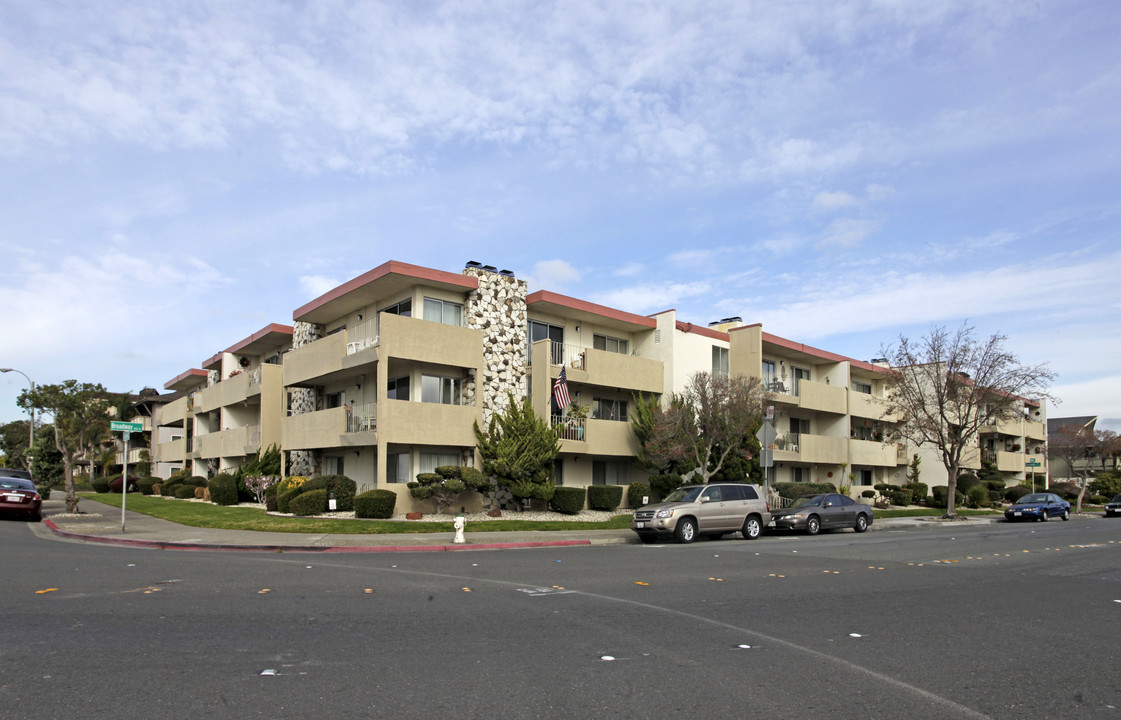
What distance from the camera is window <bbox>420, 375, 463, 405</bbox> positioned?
29.1 m

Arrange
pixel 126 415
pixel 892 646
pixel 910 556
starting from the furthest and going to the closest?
1. pixel 126 415
2. pixel 910 556
3. pixel 892 646

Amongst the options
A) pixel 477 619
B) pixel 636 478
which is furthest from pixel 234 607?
pixel 636 478

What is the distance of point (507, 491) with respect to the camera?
30.2m

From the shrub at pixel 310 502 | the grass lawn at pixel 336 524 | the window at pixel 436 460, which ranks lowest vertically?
the grass lawn at pixel 336 524

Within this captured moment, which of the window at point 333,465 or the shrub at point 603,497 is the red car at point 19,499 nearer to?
the window at point 333,465

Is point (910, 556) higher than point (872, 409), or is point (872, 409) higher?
point (872, 409)

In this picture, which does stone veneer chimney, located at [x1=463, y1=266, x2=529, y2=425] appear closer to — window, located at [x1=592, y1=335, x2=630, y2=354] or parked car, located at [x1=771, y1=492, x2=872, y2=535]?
window, located at [x1=592, y1=335, x2=630, y2=354]

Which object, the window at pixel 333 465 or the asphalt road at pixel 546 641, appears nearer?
the asphalt road at pixel 546 641

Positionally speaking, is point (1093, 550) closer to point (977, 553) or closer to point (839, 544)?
point (977, 553)

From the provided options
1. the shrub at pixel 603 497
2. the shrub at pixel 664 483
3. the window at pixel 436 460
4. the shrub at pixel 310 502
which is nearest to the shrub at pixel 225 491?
the shrub at pixel 310 502

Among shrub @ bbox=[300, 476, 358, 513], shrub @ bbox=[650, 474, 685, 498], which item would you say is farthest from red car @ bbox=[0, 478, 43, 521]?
shrub @ bbox=[650, 474, 685, 498]

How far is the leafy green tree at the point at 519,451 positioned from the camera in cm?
2842

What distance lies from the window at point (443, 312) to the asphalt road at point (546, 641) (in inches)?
589

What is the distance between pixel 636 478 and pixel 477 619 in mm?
26905
